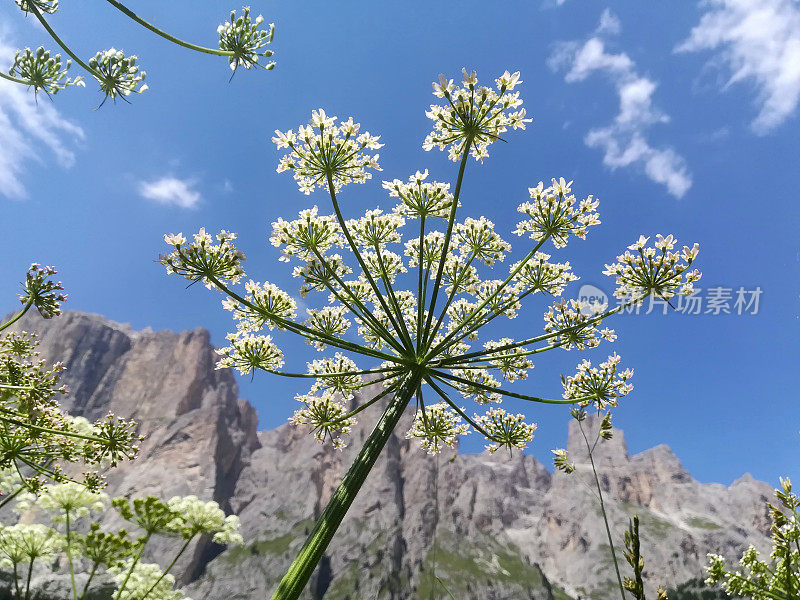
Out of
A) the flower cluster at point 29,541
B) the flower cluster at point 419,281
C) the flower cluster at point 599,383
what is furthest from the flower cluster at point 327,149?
the flower cluster at point 29,541

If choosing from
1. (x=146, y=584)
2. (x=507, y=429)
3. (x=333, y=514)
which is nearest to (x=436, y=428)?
(x=507, y=429)

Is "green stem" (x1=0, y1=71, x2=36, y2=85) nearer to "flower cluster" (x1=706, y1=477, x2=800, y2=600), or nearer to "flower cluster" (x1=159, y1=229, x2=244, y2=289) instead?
"flower cluster" (x1=159, y1=229, x2=244, y2=289)

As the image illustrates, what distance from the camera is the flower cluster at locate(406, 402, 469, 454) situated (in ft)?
39.0

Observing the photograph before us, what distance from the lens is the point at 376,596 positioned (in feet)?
595

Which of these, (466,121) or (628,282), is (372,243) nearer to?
(466,121)

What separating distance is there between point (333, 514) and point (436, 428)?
5.90 metres

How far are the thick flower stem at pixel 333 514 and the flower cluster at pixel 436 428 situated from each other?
3868 millimetres

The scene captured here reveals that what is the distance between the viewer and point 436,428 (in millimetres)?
11883

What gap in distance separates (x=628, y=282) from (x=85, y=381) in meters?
241

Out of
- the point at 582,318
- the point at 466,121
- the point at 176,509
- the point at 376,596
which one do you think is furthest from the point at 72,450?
the point at 376,596

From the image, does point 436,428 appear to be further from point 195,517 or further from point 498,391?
point 195,517

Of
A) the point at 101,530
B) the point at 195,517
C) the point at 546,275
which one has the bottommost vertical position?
the point at 101,530

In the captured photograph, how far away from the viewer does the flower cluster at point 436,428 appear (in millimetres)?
11898

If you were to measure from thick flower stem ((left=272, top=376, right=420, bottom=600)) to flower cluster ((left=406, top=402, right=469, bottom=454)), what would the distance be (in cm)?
387
